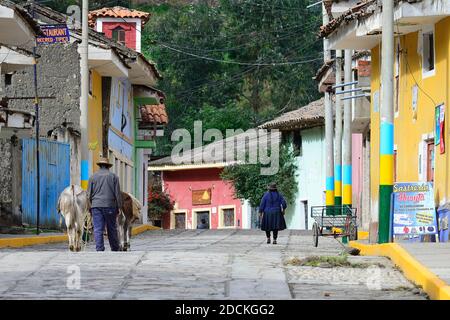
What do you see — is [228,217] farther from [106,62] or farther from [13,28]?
[13,28]

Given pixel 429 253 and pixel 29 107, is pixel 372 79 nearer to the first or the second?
pixel 29 107

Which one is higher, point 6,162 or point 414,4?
point 414,4

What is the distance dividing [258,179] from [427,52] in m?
37.2

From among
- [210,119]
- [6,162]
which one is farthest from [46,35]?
[210,119]

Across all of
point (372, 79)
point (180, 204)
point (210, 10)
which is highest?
point (210, 10)

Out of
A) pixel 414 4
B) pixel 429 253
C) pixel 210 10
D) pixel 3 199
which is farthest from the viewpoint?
pixel 210 10

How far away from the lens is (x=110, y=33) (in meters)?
54.1

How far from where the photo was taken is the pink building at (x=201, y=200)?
71.3 m

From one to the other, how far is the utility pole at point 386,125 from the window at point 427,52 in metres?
5.33

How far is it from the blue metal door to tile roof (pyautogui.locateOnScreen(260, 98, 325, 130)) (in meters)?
21.9

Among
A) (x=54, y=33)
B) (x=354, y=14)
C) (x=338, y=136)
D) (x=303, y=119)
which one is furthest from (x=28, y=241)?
(x=303, y=119)

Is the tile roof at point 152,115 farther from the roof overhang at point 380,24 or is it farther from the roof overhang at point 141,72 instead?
the roof overhang at point 380,24

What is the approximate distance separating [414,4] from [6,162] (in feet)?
40.7

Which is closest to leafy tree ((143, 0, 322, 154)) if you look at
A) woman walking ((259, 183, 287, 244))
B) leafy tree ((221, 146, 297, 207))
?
leafy tree ((221, 146, 297, 207))
